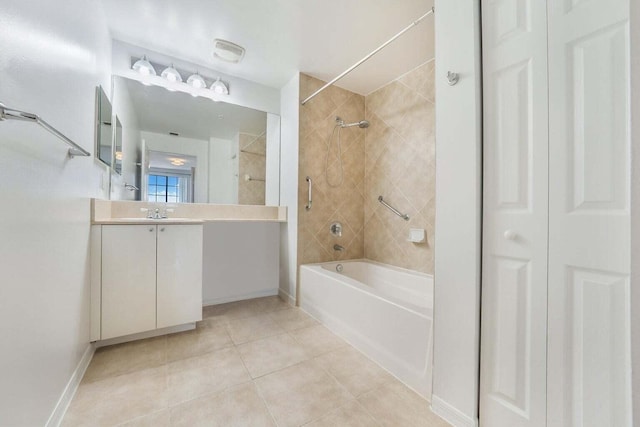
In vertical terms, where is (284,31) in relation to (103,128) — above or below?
above

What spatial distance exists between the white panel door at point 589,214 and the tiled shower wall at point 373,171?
1399 mm

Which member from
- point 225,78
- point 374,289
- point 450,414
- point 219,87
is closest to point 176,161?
point 219,87

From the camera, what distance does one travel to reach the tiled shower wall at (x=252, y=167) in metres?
2.74

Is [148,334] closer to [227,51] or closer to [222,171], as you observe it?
[222,171]

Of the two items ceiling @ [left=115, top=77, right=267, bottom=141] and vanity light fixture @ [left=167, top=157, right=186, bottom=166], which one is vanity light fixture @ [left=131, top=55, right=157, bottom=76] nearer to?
ceiling @ [left=115, top=77, right=267, bottom=141]


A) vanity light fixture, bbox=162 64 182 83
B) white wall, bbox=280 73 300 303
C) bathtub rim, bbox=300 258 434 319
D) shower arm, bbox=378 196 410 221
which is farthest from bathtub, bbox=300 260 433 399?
vanity light fixture, bbox=162 64 182 83

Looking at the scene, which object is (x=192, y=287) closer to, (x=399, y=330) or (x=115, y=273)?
(x=115, y=273)

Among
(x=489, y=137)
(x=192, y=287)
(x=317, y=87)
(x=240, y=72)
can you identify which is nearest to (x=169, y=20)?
(x=240, y=72)

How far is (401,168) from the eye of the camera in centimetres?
257

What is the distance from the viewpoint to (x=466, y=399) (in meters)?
1.10

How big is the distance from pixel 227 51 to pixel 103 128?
1146mm

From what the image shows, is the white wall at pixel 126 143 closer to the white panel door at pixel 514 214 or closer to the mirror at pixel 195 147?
the mirror at pixel 195 147

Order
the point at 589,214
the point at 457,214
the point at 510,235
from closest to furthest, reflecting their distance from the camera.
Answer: the point at 589,214 < the point at 510,235 < the point at 457,214
